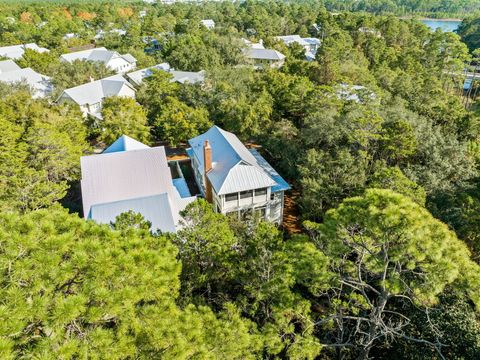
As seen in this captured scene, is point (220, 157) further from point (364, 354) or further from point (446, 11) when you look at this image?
point (446, 11)

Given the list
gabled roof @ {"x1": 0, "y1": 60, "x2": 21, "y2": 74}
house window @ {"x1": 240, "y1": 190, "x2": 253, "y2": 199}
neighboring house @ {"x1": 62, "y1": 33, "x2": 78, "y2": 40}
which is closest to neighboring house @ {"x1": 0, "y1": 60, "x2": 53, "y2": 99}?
gabled roof @ {"x1": 0, "y1": 60, "x2": 21, "y2": 74}

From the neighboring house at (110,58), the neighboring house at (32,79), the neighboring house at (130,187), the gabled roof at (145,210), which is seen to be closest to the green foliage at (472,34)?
the neighboring house at (110,58)

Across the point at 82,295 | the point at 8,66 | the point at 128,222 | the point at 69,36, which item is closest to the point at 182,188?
the point at 128,222

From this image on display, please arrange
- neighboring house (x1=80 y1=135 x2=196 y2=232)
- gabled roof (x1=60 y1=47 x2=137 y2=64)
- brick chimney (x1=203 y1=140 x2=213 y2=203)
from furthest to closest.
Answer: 1. gabled roof (x1=60 y1=47 x2=137 y2=64)
2. brick chimney (x1=203 y1=140 x2=213 y2=203)
3. neighboring house (x1=80 y1=135 x2=196 y2=232)

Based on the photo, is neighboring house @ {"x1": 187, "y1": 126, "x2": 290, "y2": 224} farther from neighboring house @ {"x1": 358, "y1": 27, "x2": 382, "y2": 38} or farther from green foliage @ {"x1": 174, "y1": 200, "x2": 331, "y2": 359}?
neighboring house @ {"x1": 358, "y1": 27, "x2": 382, "y2": 38}

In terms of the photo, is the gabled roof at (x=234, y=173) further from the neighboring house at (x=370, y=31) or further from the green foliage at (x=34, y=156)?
the neighboring house at (x=370, y=31)

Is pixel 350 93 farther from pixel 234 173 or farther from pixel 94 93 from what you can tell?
pixel 94 93
